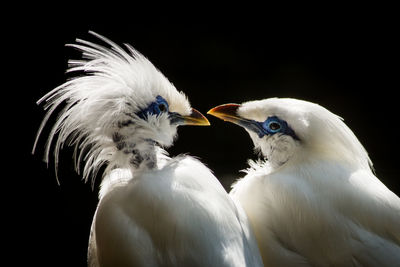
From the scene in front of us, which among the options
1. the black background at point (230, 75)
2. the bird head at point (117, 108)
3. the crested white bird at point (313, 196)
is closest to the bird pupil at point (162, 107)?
the bird head at point (117, 108)

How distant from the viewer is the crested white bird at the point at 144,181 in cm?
101

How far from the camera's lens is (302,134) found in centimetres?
129

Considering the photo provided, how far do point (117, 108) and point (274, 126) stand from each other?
0.50 m

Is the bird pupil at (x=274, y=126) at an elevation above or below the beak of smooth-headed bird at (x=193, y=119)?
below

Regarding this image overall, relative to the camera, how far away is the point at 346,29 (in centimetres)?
233

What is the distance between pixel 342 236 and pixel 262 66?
52.2 inches

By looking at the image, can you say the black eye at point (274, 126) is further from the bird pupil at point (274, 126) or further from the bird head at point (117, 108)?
the bird head at point (117, 108)

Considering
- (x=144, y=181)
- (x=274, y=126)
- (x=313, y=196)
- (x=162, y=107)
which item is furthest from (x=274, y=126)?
(x=144, y=181)

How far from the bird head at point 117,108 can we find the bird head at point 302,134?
0.97 feet

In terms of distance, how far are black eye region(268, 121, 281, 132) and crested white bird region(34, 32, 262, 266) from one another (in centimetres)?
21

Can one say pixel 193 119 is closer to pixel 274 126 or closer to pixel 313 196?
pixel 274 126

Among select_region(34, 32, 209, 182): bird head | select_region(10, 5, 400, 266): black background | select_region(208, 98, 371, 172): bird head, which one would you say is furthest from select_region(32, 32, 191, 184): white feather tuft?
select_region(10, 5, 400, 266): black background

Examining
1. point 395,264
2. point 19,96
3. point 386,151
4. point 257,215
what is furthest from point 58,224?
point 386,151

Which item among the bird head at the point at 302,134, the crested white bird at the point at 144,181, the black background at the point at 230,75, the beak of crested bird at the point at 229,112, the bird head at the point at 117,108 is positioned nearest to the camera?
the crested white bird at the point at 144,181
